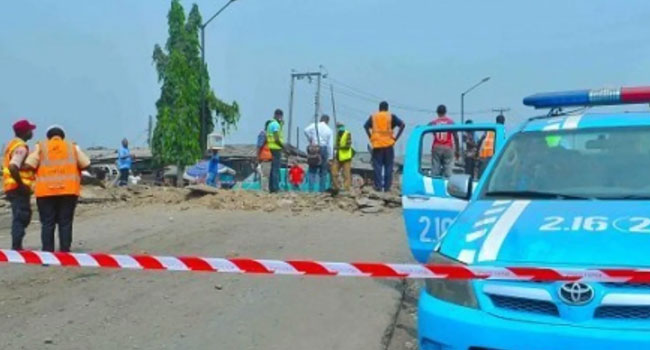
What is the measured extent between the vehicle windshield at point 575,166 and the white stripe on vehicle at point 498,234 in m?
0.43

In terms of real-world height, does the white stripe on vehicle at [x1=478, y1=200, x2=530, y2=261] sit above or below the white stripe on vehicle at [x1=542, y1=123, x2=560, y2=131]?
below

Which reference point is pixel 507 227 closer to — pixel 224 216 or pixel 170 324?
pixel 170 324

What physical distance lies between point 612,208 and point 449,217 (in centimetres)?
217

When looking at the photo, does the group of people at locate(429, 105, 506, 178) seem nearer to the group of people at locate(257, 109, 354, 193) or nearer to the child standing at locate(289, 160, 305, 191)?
the group of people at locate(257, 109, 354, 193)

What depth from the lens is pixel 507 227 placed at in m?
4.29

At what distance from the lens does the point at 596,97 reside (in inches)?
252

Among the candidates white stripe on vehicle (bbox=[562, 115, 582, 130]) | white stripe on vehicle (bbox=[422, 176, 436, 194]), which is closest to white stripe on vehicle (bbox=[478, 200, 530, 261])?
white stripe on vehicle (bbox=[562, 115, 582, 130])

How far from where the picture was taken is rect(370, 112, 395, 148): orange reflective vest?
48.1 ft

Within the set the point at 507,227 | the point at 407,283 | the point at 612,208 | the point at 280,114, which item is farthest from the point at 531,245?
the point at 280,114

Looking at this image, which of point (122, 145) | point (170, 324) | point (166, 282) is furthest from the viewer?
point (122, 145)

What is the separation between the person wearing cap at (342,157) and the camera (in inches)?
614

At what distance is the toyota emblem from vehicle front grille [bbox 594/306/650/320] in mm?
81

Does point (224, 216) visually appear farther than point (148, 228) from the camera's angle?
Yes

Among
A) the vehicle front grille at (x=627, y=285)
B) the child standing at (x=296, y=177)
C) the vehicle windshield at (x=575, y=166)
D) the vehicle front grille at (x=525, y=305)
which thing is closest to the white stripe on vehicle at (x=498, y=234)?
the vehicle front grille at (x=525, y=305)
